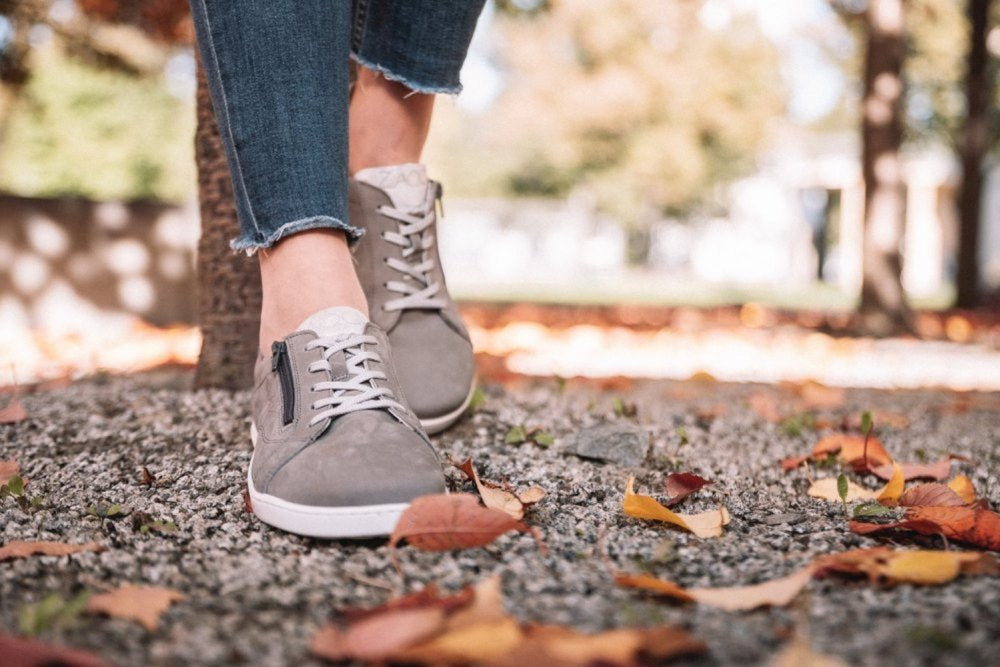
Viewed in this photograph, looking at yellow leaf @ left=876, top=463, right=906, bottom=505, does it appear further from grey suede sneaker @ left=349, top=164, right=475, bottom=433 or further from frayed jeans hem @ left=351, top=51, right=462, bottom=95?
frayed jeans hem @ left=351, top=51, right=462, bottom=95

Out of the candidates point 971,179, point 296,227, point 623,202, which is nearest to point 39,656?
point 296,227

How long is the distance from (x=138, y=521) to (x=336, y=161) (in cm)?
57

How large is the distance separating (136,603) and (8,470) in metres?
0.64

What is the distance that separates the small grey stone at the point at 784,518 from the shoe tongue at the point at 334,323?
0.64 meters

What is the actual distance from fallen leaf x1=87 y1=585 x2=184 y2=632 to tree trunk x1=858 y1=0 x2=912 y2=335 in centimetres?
567

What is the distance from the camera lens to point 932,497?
4.12 ft

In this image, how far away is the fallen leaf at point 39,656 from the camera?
68 cm

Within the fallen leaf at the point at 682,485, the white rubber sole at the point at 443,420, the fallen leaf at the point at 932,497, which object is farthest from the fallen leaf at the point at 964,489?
the white rubber sole at the point at 443,420

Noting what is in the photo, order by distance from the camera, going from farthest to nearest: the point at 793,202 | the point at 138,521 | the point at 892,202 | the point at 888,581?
the point at 793,202 < the point at 892,202 < the point at 138,521 < the point at 888,581

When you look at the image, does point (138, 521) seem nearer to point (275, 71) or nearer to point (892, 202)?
point (275, 71)

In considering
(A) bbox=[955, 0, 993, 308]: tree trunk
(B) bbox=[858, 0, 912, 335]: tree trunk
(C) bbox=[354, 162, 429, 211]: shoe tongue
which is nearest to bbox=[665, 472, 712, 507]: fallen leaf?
(C) bbox=[354, 162, 429, 211]: shoe tongue

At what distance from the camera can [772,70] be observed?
58.4 feet

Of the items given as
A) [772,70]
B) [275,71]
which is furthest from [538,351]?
[772,70]

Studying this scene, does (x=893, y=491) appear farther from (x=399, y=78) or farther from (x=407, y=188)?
(x=399, y=78)
